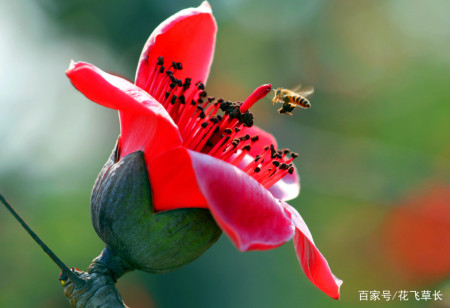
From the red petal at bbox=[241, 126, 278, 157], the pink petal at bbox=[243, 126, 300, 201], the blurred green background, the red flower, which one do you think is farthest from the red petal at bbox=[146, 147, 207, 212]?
the blurred green background

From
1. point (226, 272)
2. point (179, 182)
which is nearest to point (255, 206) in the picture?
point (179, 182)

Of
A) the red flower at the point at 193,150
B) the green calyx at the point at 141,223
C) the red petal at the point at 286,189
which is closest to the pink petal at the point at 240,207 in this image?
the red flower at the point at 193,150

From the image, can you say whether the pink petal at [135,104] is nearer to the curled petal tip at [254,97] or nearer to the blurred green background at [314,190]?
the curled petal tip at [254,97]

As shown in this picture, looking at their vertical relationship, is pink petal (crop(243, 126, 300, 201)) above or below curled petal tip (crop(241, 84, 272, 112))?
below

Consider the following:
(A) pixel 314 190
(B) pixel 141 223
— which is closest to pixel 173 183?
(B) pixel 141 223

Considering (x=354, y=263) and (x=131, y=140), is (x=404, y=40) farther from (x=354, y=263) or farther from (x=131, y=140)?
(x=131, y=140)

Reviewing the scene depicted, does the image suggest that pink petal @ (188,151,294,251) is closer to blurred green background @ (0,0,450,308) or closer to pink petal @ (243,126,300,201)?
pink petal @ (243,126,300,201)

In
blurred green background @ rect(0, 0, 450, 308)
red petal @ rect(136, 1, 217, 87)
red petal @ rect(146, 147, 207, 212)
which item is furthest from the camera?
blurred green background @ rect(0, 0, 450, 308)
